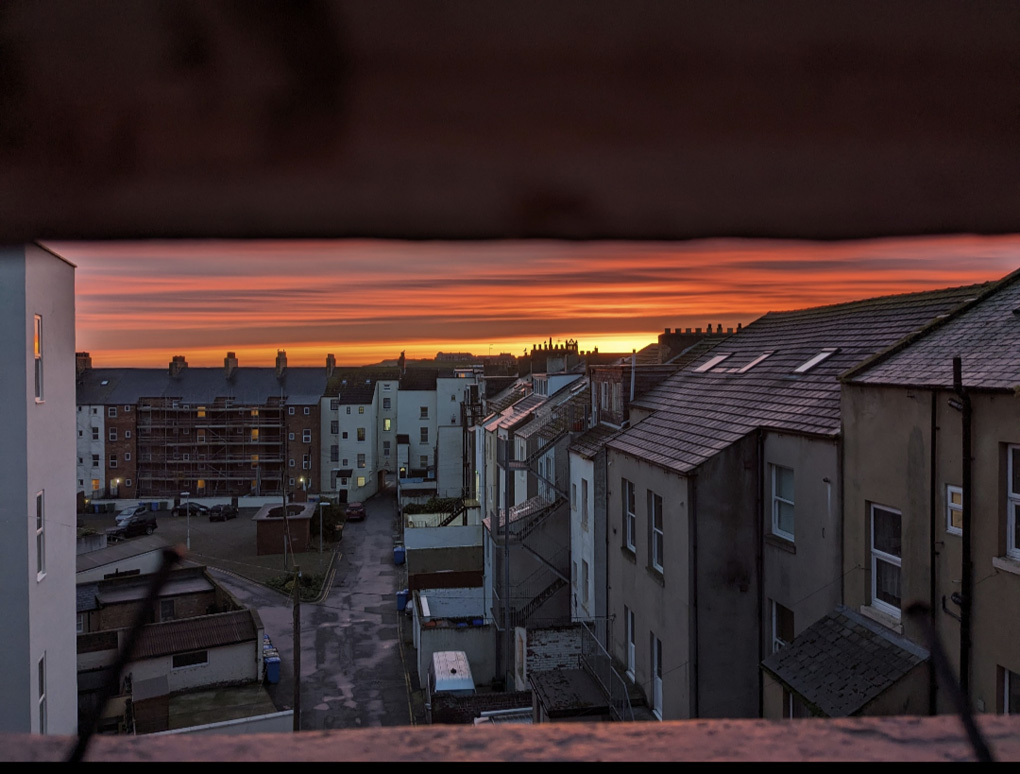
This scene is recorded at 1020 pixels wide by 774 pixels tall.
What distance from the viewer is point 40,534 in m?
9.66

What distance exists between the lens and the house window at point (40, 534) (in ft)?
31.2

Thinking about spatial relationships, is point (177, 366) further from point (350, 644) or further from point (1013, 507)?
point (1013, 507)

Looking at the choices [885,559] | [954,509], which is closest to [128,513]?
[885,559]

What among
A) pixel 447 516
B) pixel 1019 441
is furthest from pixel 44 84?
pixel 447 516

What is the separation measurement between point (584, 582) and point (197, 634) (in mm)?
11917

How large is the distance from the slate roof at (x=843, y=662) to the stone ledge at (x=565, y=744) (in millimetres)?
7184

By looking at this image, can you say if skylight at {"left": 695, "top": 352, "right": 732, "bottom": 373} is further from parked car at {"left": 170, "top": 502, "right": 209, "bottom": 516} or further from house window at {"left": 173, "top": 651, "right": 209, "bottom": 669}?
parked car at {"left": 170, "top": 502, "right": 209, "bottom": 516}

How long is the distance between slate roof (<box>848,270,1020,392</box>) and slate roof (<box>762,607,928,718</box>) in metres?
2.66

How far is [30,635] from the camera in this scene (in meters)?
9.20

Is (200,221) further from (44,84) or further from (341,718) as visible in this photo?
(341,718)

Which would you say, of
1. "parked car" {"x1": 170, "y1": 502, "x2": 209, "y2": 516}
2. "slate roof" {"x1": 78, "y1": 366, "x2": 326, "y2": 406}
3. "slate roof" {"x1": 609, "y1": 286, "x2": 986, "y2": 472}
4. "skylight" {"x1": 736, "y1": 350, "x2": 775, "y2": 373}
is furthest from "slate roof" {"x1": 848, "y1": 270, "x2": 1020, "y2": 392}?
"slate roof" {"x1": 78, "y1": 366, "x2": 326, "y2": 406}

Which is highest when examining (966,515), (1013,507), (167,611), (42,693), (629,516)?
(1013,507)

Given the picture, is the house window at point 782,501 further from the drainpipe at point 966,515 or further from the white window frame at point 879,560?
the drainpipe at point 966,515

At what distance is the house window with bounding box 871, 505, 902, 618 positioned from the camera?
27.9 ft
